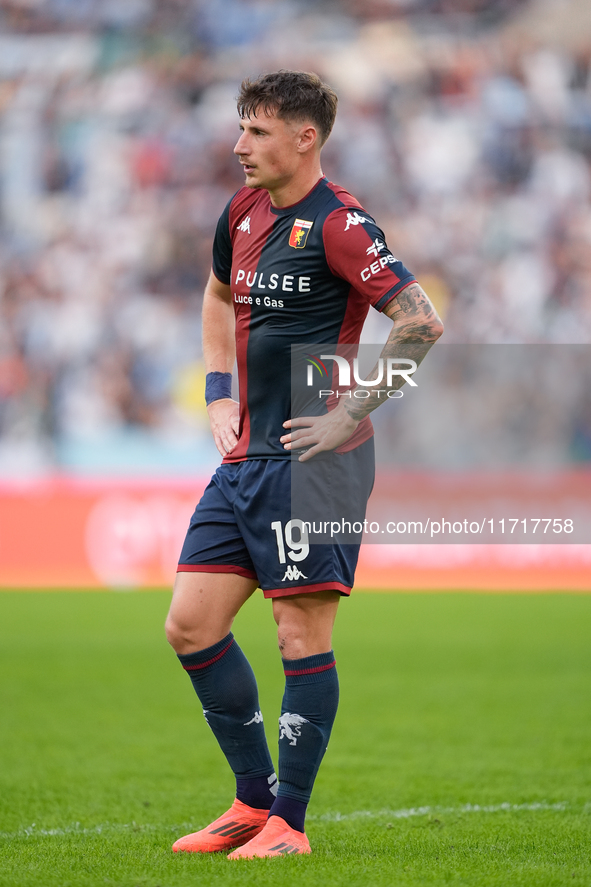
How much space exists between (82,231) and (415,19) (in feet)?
20.8

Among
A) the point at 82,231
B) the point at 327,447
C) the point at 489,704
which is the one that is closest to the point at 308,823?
the point at 327,447

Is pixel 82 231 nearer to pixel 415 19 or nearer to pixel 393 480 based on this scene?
pixel 415 19

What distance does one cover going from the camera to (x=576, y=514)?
35.7 feet

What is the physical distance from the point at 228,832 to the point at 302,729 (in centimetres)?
39

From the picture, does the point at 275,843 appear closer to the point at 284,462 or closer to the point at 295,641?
the point at 295,641

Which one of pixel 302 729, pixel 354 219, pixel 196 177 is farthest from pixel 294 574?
pixel 196 177

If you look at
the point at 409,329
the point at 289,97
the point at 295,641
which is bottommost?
the point at 295,641

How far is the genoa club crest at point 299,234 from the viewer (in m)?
3.00

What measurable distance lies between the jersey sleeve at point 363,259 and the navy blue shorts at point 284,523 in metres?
0.48

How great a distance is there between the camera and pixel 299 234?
9.88 feet

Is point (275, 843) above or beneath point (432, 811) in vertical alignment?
above

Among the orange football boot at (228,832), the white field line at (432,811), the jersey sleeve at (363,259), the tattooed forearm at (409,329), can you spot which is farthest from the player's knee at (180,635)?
the jersey sleeve at (363,259)

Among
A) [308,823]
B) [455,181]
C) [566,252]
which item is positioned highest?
[455,181]

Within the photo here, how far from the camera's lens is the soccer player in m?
2.95
